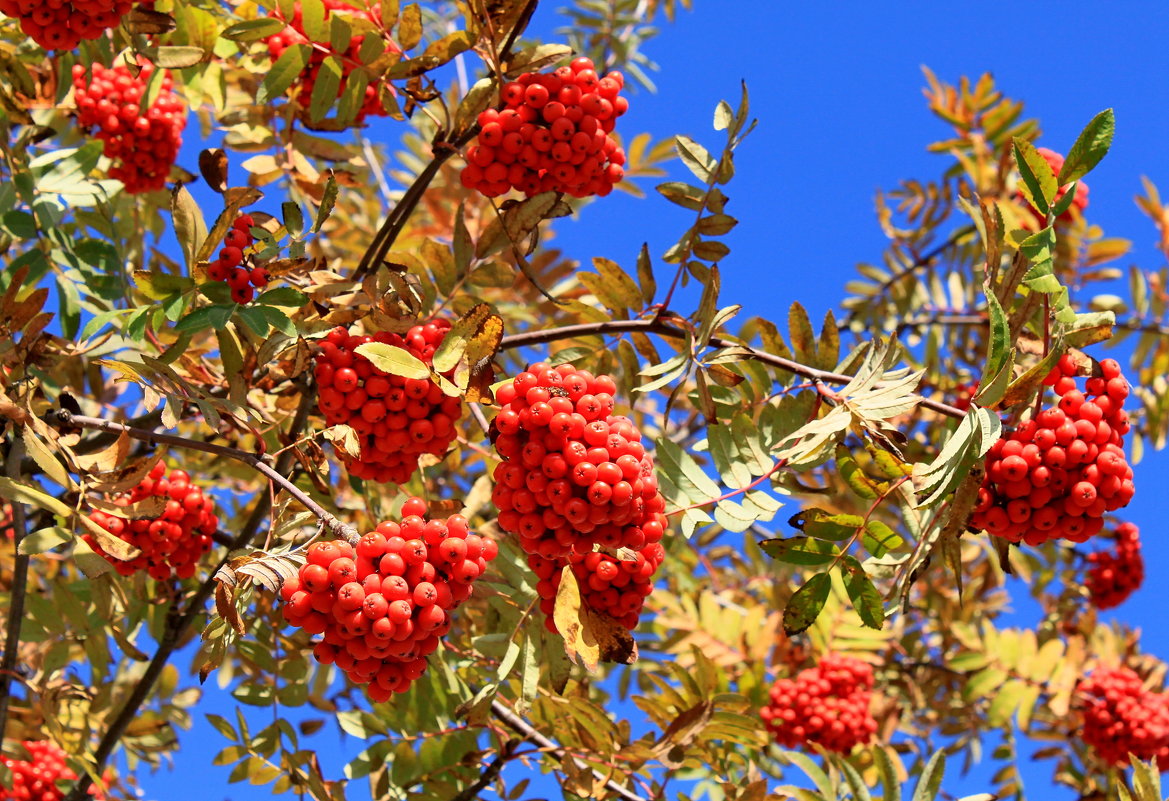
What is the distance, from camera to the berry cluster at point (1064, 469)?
2611 mm

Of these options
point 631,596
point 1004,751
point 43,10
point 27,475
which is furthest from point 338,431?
point 1004,751

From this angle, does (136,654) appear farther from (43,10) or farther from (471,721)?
(43,10)

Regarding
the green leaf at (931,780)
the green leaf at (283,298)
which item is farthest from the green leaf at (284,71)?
the green leaf at (931,780)

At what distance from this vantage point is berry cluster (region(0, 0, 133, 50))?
3025 millimetres

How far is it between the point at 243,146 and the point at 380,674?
2.31 m

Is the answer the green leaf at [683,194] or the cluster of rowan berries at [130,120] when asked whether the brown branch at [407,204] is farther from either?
the cluster of rowan berries at [130,120]

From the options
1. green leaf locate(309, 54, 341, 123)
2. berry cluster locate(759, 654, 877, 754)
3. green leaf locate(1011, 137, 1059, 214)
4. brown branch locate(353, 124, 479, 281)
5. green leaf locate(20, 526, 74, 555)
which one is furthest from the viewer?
berry cluster locate(759, 654, 877, 754)

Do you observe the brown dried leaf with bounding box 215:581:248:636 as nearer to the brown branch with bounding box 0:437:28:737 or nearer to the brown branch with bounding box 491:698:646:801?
the brown branch with bounding box 0:437:28:737

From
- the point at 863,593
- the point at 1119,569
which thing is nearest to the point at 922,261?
the point at 1119,569

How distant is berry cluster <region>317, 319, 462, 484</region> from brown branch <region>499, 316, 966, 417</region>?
37 cm

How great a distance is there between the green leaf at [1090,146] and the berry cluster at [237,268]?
6.82ft

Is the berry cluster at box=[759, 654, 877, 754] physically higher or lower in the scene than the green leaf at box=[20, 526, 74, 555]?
higher

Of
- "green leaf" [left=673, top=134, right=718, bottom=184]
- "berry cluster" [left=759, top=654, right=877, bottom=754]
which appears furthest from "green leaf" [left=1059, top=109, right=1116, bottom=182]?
"berry cluster" [left=759, top=654, right=877, bottom=754]

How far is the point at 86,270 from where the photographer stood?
3.76m
